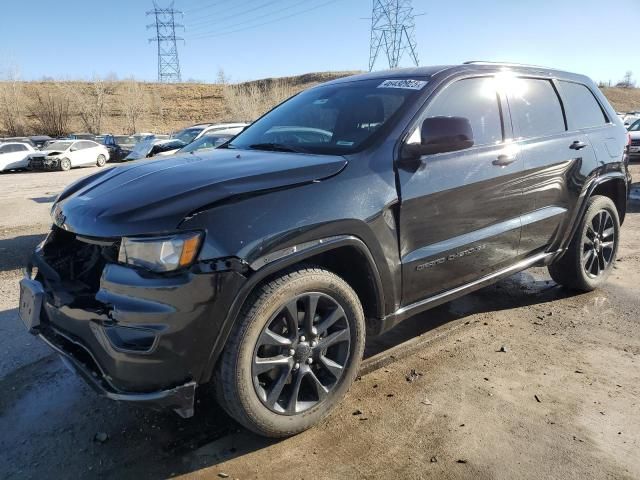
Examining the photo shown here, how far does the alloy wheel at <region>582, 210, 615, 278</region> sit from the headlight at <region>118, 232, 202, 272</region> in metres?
3.66

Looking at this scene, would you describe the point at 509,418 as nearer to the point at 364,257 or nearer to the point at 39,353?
the point at 364,257

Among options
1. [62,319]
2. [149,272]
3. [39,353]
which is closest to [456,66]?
[149,272]

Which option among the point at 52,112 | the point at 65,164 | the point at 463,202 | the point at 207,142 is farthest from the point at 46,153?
the point at 52,112

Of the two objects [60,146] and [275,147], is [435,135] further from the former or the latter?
[60,146]

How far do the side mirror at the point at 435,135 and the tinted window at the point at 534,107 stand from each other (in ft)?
3.19

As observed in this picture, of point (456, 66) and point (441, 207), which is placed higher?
point (456, 66)

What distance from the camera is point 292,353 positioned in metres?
2.59

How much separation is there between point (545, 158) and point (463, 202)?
104 cm

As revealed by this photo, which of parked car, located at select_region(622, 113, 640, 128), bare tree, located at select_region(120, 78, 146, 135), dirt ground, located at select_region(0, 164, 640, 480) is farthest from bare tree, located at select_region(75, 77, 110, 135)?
dirt ground, located at select_region(0, 164, 640, 480)

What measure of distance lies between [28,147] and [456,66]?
27.9 metres

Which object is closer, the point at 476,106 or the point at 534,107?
the point at 476,106

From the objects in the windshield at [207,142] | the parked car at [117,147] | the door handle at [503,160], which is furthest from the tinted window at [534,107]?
the parked car at [117,147]

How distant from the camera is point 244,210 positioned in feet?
7.69

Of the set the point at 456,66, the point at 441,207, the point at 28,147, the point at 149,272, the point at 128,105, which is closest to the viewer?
the point at 149,272
